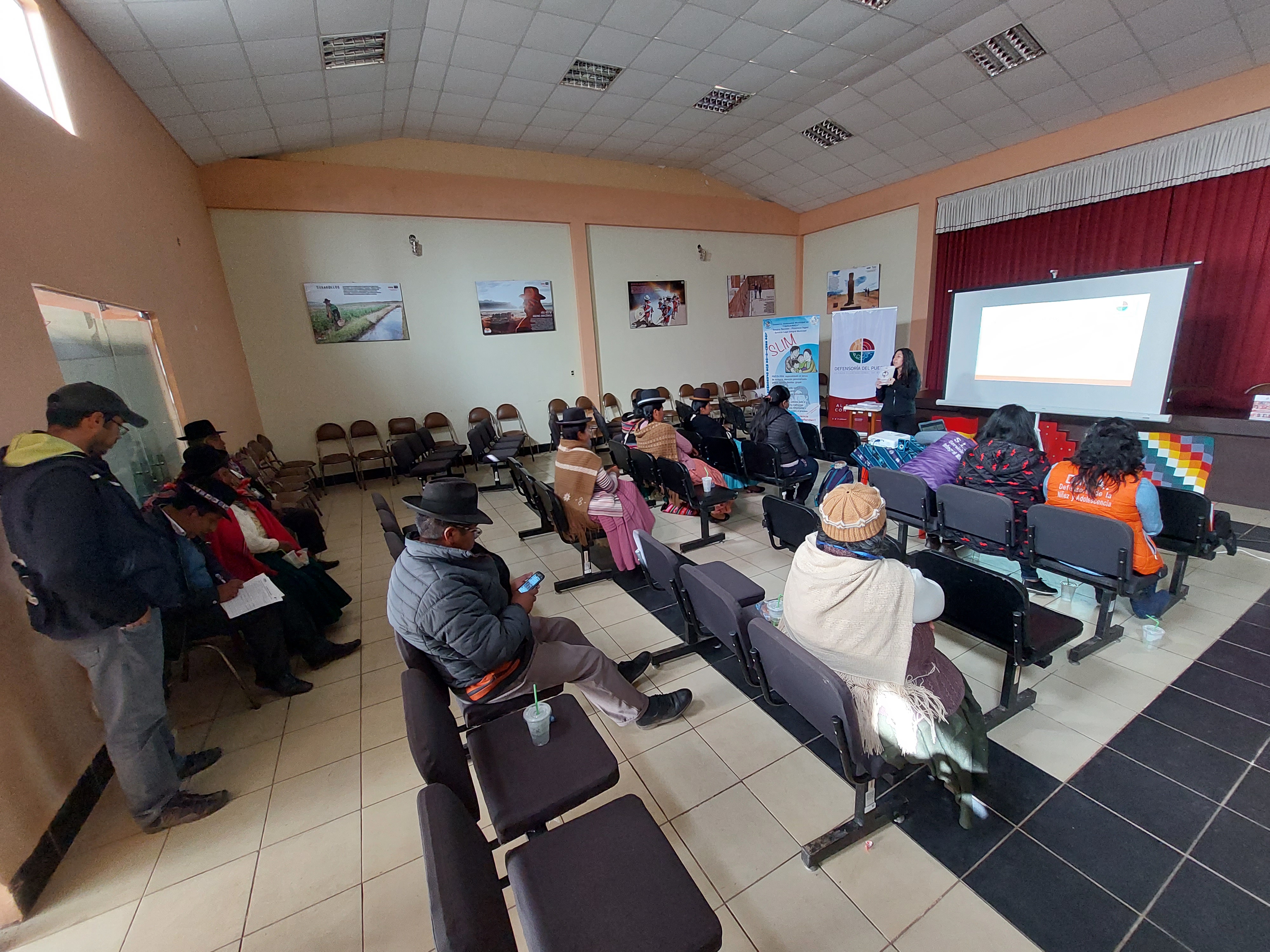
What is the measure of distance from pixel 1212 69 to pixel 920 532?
558cm

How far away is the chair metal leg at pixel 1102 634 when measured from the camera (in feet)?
7.99

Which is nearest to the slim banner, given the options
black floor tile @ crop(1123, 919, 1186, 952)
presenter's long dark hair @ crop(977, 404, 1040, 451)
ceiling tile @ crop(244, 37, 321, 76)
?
presenter's long dark hair @ crop(977, 404, 1040, 451)

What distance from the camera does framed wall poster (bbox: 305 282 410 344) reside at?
6.69 m

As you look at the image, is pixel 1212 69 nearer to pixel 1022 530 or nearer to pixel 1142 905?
pixel 1022 530

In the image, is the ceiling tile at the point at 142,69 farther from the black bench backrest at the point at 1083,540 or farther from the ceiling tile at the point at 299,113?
the black bench backrest at the point at 1083,540

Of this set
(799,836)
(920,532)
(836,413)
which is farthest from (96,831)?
(836,413)

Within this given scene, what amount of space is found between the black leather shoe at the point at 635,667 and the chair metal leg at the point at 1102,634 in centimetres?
209

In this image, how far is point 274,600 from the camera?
2426 mm

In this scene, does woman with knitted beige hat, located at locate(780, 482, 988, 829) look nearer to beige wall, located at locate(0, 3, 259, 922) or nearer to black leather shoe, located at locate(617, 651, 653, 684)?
black leather shoe, located at locate(617, 651, 653, 684)

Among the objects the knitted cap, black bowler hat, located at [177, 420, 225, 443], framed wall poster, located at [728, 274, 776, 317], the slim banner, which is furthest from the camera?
framed wall poster, located at [728, 274, 776, 317]

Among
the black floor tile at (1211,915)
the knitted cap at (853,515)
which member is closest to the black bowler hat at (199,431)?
the knitted cap at (853,515)

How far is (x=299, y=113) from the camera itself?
5191 mm

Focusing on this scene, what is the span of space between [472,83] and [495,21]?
1.11m

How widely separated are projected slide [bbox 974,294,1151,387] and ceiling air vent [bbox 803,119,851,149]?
3432mm
